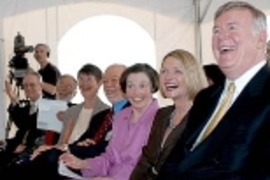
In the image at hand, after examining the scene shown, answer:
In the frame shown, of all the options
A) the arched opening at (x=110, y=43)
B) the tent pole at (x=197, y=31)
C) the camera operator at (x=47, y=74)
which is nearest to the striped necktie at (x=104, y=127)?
the camera operator at (x=47, y=74)

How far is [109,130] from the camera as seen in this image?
333cm

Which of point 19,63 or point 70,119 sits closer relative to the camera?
point 70,119

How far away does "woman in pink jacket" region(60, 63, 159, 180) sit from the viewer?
2.87 m

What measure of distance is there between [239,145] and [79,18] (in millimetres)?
5956

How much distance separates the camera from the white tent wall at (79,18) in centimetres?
737

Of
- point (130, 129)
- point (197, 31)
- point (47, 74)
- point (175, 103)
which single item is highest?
point (197, 31)

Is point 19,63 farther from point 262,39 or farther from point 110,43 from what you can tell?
point 262,39

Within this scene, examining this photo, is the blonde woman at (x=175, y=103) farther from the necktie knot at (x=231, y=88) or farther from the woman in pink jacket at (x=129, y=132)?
the necktie knot at (x=231, y=88)

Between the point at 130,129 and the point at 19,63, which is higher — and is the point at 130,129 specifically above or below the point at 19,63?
below

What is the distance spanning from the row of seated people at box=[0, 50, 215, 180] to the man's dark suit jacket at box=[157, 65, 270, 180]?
55cm

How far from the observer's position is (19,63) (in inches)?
259

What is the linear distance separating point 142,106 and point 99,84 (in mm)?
844

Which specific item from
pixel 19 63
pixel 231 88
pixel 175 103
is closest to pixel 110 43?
pixel 19 63

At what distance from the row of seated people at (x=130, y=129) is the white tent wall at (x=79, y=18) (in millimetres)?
3799
